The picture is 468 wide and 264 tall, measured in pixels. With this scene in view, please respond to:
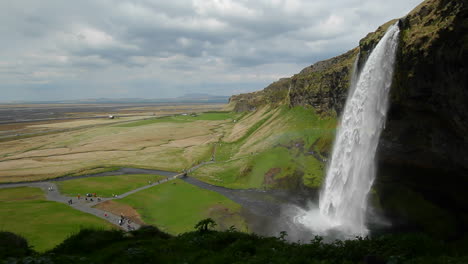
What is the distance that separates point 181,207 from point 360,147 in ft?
103

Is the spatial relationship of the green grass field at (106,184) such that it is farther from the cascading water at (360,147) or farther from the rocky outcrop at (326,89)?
the rocky outcrop at (326,89)

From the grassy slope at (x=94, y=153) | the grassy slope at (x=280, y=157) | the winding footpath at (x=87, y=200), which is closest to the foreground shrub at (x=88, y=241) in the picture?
the winding footpath at (x=87, y=200)

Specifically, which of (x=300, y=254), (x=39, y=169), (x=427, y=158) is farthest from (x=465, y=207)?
(x=39, y=169)

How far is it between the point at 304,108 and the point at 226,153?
102 ft

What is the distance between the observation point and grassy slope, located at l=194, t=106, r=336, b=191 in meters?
55.7

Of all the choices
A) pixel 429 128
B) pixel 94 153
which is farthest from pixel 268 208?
pixel 94 153

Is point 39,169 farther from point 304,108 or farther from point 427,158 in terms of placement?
point 427,158

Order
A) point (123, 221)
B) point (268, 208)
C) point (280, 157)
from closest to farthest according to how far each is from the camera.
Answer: point (123, 221), point (268, 208), point (280, 157)

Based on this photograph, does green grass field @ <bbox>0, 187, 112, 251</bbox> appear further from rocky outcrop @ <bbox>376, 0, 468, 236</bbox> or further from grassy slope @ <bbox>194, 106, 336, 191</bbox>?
rocky outcrop @ <bbox>376, 0, 468, 236</bbox>

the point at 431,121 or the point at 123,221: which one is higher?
the point at 431,121

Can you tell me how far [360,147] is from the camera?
34156 mm

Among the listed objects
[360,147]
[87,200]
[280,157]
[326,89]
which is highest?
[326,89]

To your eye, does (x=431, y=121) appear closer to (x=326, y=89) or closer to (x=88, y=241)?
(x=88, y=241)

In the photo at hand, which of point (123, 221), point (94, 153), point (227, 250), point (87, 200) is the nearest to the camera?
point (227, 250)
